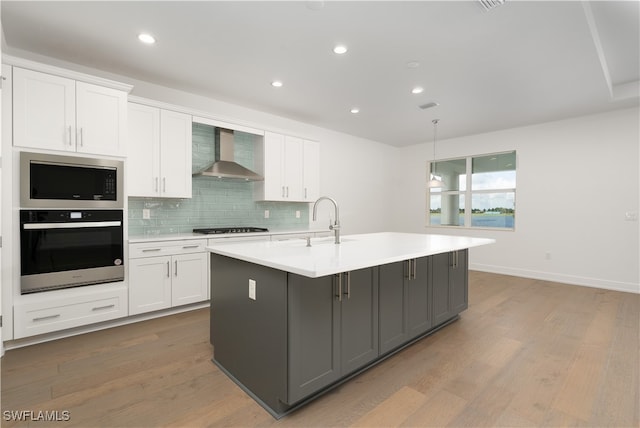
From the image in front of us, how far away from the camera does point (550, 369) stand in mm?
2244

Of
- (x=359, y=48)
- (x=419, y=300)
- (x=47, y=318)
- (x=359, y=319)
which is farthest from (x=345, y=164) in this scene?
(x=47, y=318)

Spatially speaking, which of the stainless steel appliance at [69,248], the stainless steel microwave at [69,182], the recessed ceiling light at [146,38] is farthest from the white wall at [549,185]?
the stainless steel appliance at [69,248]

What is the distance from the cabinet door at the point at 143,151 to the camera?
3258mm

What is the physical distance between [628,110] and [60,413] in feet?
23.0

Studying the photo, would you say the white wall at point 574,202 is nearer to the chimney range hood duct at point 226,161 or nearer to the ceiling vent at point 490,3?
the ceiling vent at point 490,3

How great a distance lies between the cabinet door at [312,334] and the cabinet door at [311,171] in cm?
315

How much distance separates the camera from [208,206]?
4.17m

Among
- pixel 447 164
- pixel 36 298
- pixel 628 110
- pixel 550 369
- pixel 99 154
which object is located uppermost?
pixel 628 110

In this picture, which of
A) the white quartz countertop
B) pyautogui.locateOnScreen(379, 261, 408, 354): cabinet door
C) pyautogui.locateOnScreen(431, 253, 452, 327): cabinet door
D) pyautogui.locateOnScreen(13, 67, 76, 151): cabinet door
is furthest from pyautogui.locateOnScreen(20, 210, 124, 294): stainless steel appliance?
pyautogui.locateOnScreen(431, 253, 452, 327): cabinet door

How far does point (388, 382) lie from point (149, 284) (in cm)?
250

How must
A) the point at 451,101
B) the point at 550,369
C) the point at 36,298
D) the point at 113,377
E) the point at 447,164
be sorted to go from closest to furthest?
1. the point at 113,377
2. the point at 550,369
3. the point at 36,298
4. the point at 451,101
5. the point at 447,164

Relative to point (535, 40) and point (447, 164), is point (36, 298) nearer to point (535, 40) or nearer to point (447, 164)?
point (535, 40)

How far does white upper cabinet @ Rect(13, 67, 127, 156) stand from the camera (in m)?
2.49

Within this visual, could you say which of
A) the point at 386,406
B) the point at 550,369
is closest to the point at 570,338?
the point at 550,369
